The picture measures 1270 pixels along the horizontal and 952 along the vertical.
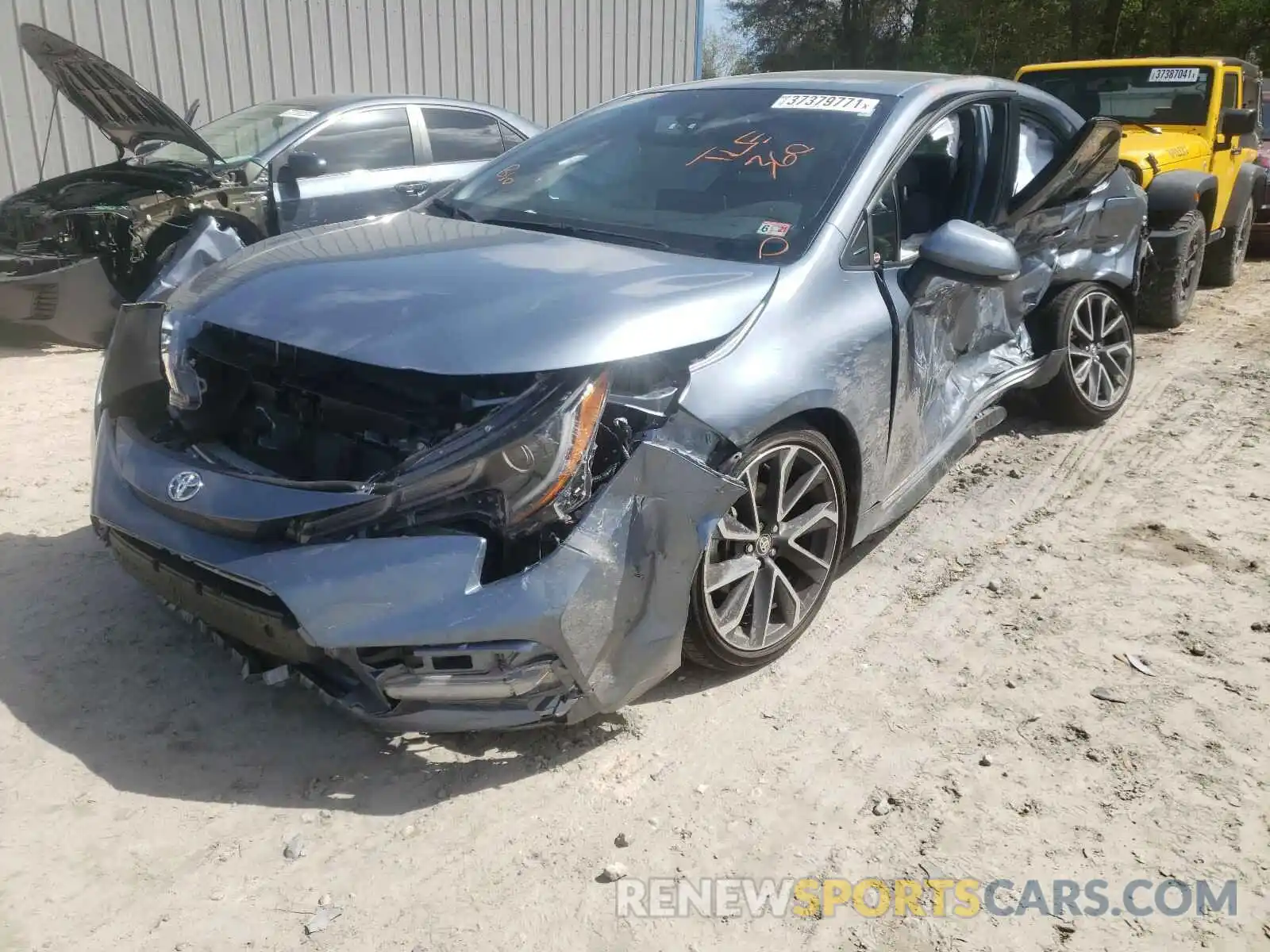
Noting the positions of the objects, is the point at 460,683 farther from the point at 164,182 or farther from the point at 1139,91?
the point at 1139,91

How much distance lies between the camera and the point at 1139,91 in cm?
817

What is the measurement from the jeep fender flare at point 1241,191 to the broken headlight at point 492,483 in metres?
7.98

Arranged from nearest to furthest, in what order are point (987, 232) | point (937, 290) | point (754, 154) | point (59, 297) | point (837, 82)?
1. point (987, 232)
2. point (754, 154)
3. point (937, 290)
4. point (837, 82)
5. point (59, 297)

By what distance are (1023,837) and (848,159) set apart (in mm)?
2104

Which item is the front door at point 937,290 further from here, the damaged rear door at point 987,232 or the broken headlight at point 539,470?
the broken headlight at point 539,470

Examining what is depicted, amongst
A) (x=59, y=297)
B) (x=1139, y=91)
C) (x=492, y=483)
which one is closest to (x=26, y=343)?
Result: (x=59, y=297)

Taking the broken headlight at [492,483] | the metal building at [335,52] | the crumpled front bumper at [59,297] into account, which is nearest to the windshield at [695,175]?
the broken headlight at [492,483]

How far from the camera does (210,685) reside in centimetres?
294

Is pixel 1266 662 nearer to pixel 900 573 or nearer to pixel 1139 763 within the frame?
pixel 1139 763

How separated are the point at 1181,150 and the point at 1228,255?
184 centimetres

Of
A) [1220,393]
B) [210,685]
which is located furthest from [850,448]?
[1220,393]

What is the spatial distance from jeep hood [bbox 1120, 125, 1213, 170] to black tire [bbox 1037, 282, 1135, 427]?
245cm

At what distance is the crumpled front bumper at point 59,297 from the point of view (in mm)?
5992

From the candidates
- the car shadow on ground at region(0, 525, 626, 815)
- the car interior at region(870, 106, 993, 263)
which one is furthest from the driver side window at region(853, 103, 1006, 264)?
the car shadow on ground at region(0, 525, 626, 815)
